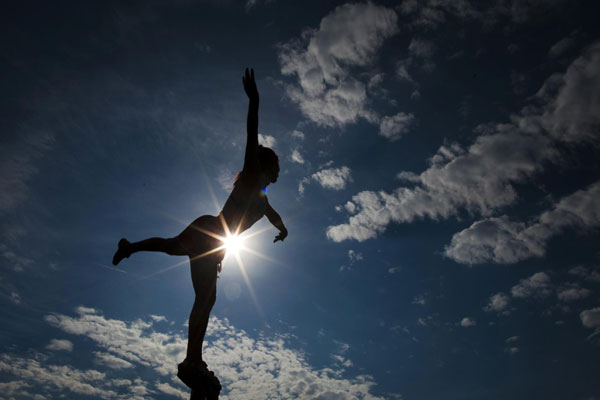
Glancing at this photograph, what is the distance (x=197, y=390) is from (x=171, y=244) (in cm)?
196

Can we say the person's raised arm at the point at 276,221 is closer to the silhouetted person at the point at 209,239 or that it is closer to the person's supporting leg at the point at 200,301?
the silhouetted person at the point at 209,239

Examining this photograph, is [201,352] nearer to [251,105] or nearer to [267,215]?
[267,215]

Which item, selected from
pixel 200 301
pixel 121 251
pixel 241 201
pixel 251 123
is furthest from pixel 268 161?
pixel 121 251

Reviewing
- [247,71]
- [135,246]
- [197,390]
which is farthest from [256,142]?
[197,390]

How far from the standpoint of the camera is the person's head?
208 inches

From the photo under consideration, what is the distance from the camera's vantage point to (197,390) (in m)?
4.37

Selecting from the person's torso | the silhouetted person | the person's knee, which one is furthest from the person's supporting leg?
the person's torso

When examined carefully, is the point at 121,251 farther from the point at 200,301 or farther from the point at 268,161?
the point at 268,161

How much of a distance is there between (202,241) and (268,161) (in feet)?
5.22

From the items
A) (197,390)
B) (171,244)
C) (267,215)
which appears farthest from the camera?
(267,215)

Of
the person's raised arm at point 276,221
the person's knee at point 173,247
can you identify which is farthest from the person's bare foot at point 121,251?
the person's raised arm at point 276,221

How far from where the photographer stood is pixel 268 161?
5.29 meters

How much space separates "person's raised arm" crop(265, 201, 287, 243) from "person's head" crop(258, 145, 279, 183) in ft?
3.64

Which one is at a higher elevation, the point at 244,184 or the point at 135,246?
the point at 244,184
